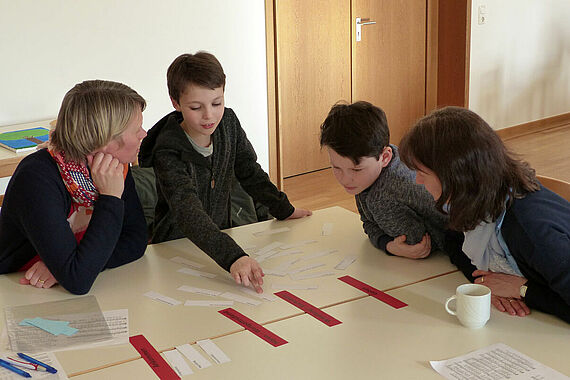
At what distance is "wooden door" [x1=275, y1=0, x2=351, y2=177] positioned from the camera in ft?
16.8

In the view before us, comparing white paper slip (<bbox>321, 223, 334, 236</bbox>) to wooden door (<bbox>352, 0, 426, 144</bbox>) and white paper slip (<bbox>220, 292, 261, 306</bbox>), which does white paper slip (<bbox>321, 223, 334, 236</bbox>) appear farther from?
wooden door (<bbox>352, 0, 426, 144</bbox>)

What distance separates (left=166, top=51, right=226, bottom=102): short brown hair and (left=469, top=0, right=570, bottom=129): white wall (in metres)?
4.24

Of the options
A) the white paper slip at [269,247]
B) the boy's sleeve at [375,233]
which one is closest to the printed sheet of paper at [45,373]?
the white paper slip at [269,247]

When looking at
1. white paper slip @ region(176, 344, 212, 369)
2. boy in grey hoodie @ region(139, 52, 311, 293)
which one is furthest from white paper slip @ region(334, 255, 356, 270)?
white paper slip @ region(176, 344, 212, 369)

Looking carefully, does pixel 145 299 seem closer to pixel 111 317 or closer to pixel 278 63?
pixel 111 317

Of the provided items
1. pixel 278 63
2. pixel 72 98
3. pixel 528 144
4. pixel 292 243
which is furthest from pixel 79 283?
pixel 528 144

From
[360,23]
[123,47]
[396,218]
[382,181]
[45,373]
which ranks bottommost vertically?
[45,373]

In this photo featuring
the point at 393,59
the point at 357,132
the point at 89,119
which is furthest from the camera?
the point at 393,59

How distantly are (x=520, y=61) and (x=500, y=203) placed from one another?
529 cm

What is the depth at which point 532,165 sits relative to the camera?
5.56 m

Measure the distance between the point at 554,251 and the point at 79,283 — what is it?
3.76 ft

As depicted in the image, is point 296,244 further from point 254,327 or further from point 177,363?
point 177,363

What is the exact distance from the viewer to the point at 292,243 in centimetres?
213

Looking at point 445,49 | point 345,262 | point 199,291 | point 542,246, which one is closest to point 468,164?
point 542,246
